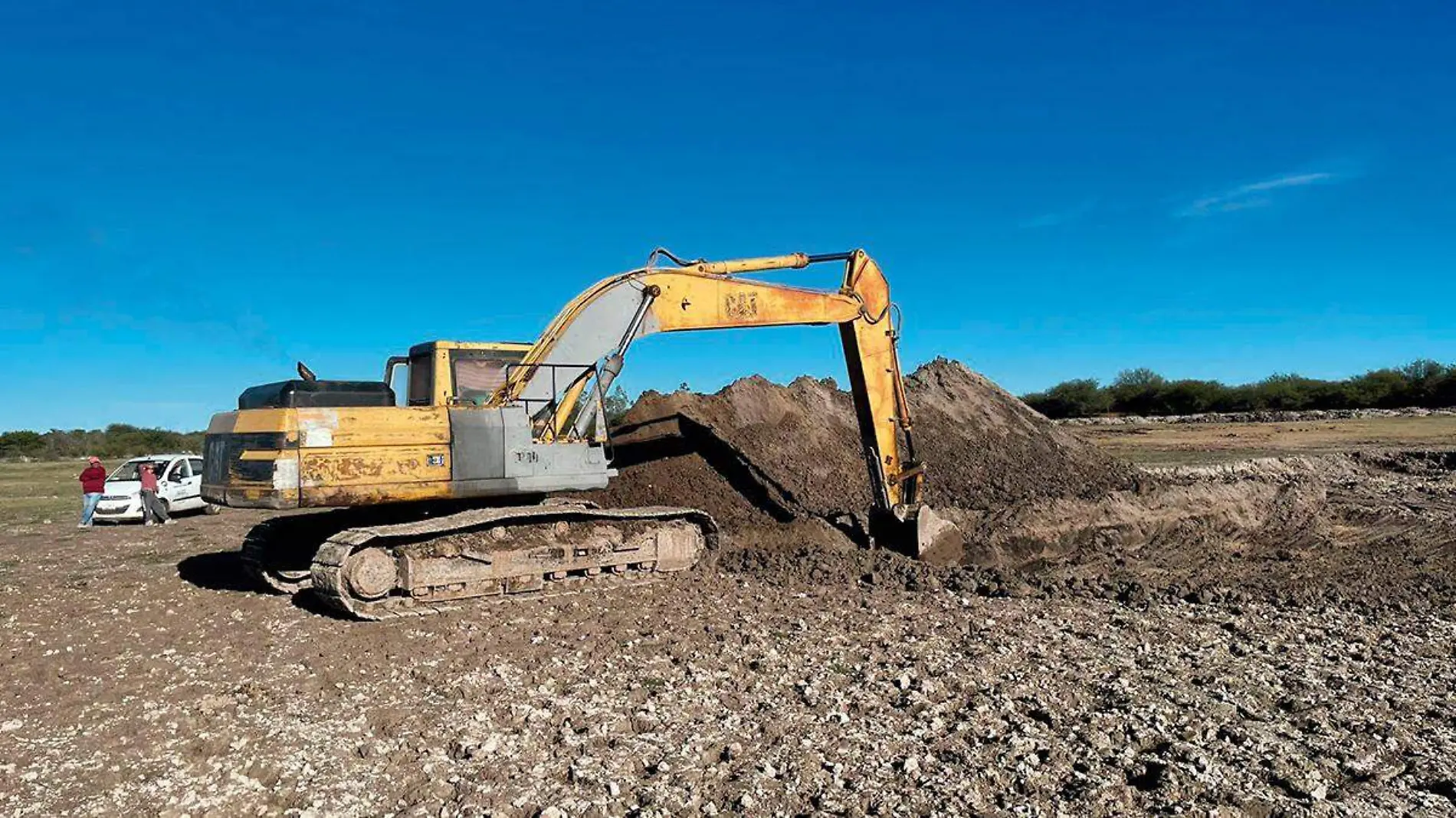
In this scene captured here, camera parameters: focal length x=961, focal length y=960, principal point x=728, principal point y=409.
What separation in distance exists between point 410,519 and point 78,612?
10.7 feet

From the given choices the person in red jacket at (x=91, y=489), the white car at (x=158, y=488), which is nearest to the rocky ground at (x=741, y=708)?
the person in red jacket at (x=91, y=489)

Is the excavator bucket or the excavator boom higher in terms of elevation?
the excavator boom

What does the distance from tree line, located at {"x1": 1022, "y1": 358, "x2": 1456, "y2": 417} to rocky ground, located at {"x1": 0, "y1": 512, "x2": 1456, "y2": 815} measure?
137 ft

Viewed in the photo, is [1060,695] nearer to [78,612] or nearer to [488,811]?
[488,811]

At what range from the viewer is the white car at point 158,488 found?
57.5ft

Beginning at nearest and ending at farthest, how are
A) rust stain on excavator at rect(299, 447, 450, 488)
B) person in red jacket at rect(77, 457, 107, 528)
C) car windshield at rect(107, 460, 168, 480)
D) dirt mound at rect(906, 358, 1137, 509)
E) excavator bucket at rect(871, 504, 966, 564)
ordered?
rust stain on excavator at rect(299, 447, 450, 488)
excavator bucket at rect(871, 504, 966, 564)
dirt mound at rect(906, 358, 1137, 509)
person in red jacket at rect(77, 457, 107, 528)
car windshield at rect(107, 460, 168, 480)

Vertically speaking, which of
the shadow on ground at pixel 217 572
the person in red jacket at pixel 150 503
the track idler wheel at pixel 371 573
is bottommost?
the shadow on ground at pixel 217 572

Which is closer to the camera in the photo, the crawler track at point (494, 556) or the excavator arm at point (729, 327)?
the crawler track at point (494, 556)

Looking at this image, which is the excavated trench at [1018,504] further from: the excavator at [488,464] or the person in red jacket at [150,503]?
the person in red jacket at [150,503]

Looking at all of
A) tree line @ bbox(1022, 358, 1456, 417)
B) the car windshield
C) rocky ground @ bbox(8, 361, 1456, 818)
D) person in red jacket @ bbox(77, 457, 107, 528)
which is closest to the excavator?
rocky ground @ bbox(8, 361, 1456, 818)

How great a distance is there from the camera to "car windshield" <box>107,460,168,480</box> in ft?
59.6

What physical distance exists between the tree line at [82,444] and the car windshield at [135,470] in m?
38.5

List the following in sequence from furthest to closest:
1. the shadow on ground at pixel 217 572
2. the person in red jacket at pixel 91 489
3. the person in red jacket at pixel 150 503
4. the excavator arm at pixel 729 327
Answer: the person in red jacket at pixel 150 503 < the person in red jacket at pixel 91 489 < the shadow on ground at pixel 217 572 < the excavator arm at pixel 729 327

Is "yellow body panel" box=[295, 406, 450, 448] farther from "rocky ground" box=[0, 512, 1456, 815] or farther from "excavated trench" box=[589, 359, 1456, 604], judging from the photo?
"excavated trench" box=[589, 359, 1456, 604]
